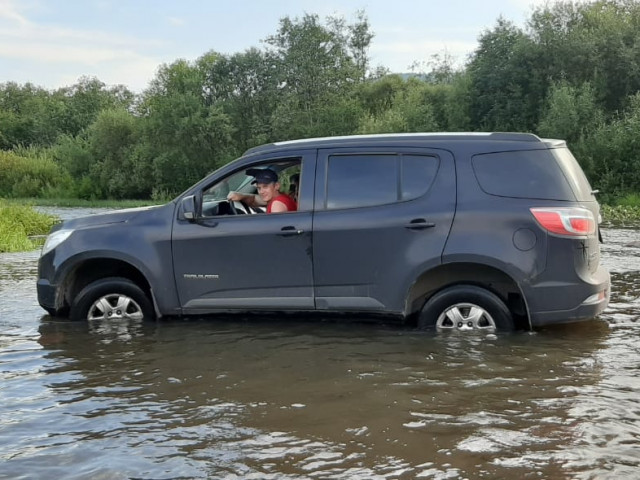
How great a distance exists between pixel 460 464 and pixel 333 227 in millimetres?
3145

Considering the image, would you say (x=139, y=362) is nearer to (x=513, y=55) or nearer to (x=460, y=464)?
(x=460, y=464)

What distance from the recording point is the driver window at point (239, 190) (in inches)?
285

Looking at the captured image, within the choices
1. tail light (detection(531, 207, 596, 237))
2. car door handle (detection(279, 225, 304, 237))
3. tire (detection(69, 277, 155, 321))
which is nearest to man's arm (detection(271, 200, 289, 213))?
car door handle (detection(279, 225, 304, 237))

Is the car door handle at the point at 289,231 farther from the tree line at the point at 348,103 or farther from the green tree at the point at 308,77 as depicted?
the green tree at the point at 308,77

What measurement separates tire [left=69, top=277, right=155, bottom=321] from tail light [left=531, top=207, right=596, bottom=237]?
12.5 feet

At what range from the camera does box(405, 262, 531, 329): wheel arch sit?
659cm

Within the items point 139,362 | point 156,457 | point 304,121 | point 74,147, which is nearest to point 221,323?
point 139,362

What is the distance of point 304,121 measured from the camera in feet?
192

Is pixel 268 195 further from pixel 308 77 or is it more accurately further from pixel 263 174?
pixel 308 77

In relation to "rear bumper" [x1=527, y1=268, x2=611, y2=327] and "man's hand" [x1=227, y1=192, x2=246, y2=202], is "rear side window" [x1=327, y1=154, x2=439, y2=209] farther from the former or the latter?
"rear bumper" [x1=527, y1=268, x2=611, y2=327]

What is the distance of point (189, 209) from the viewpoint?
7141mm

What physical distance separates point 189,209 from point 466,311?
2733mm

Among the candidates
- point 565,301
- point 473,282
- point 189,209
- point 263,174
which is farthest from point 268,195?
point 565,301

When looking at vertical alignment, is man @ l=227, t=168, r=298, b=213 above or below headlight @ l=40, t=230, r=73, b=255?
above
